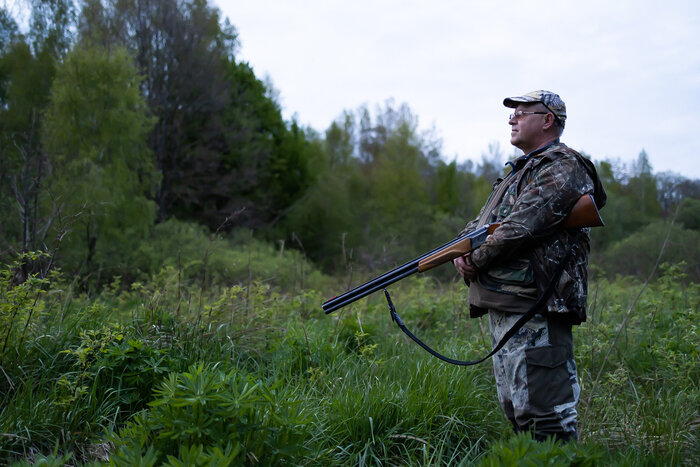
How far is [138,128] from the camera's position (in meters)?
16.5

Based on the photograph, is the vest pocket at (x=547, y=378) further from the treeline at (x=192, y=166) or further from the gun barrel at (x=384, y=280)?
the treeline at (x=192, y=166)

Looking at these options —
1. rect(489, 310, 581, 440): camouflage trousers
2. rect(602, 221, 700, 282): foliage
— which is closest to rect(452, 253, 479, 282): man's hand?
rect(489, 310, 581, 440): camouflage trousers

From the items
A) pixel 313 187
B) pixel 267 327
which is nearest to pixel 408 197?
pixel 313 187

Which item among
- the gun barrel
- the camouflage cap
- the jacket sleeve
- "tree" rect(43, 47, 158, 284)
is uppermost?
"tree" rect(43, 47, 158, 284)

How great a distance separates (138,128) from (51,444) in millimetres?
15269

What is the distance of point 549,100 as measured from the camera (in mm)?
2932

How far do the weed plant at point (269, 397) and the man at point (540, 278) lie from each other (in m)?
0.28

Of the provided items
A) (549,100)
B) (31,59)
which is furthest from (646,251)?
(31,59)

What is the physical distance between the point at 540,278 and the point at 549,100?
3.40 ft

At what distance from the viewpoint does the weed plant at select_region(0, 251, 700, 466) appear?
87.8 inches

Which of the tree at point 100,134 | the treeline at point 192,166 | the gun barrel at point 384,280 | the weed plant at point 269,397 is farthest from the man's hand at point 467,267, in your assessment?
the tree at point 100,134

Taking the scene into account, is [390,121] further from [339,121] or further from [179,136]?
[179,136]

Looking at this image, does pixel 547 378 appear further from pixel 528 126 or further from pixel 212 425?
pixel 212 425

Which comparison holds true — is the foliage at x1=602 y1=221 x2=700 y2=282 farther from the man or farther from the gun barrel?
the gun barrel
